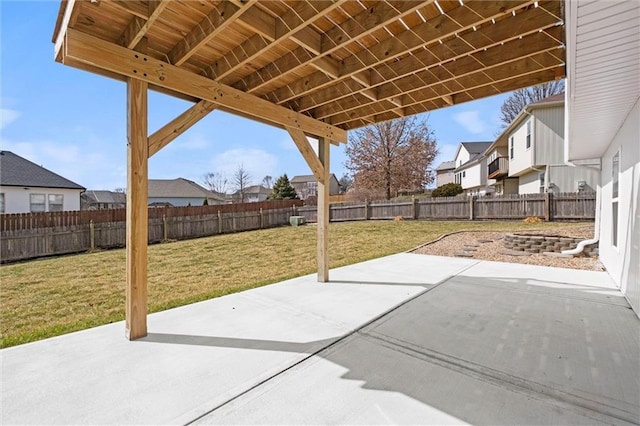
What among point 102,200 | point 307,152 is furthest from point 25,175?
point 102,200

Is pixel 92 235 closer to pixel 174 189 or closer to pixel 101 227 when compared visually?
pixel 101 227

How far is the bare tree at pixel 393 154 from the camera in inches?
781

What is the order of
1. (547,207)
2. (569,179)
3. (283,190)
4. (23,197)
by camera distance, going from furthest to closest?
(283,190), (23,197), (569,179), (547,207)

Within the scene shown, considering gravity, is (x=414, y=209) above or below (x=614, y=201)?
below

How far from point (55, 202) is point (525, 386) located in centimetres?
1972

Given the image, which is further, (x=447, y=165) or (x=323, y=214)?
(x=447, y=165)

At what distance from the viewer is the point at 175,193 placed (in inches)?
1277

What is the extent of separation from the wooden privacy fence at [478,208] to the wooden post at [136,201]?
44.0ft

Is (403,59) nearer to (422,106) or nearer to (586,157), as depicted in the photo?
(422,106)

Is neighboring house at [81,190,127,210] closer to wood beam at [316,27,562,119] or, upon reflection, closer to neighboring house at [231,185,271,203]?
neighboring house at [231,185,271,203]

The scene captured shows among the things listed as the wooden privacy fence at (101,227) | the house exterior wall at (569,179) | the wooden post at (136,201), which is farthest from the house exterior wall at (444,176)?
the wooden post at (136,201)

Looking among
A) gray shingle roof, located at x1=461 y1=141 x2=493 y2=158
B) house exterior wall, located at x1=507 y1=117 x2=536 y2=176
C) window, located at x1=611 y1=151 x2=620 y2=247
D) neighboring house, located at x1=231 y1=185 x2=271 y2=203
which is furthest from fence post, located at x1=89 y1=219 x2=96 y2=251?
neighboring house, located at x1=231 y1=185 x2=271 y2=203

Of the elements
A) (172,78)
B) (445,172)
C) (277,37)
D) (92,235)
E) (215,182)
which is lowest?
(92,235)

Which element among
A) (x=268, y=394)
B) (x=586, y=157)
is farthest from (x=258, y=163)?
(x=268, y=394)
